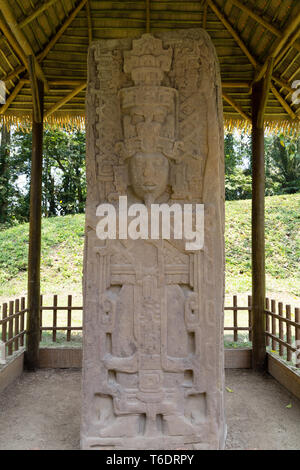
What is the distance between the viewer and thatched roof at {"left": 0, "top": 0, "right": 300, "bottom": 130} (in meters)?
4.66

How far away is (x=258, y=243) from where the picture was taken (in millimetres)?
5691

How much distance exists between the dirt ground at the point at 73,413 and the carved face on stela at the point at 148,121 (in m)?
2.51

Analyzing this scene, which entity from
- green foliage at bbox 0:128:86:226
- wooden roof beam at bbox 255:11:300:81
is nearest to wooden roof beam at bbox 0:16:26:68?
wooden roof beam at bbox 255:11:300:81

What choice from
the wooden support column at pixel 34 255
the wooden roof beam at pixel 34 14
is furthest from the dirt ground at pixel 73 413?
the wooden roof beam at pixel 34 14

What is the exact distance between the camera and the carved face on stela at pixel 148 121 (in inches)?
135

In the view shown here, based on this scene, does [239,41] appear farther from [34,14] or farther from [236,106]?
[34,14]

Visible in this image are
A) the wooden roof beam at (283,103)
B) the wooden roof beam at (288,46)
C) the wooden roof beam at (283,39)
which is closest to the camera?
Answer: the wooden roof beam at (283,39)

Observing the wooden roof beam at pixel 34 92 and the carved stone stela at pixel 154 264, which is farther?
the wooden roof beam at pixel 34 92

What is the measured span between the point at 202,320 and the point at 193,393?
64 cm

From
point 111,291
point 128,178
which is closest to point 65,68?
point 128,178

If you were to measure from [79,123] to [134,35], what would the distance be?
5.55 ft

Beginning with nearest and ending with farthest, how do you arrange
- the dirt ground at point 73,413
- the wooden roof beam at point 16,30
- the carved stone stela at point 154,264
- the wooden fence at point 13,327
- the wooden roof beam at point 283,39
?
1. the carved stone stela at point 154,264
2. the dirt ground at point 73,413
3. the wooden roof beam at point 16,30
4. the wooden roof beam at point 283,39
5. the wooden fence at point 13,327

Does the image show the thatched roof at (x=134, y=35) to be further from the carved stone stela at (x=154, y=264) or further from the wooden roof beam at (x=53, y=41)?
the carved stone stela at (x=154, y=264)
